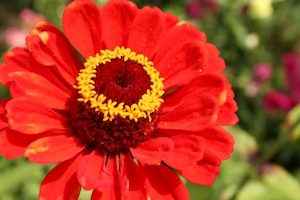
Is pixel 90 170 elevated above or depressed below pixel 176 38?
below

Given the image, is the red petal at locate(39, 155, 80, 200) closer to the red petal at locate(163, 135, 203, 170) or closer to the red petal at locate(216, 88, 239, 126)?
the red petal at locate(163, 135, 203, 170)

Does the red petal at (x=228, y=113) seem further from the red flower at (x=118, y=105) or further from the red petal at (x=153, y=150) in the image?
the red petal at (x=153, y=150)

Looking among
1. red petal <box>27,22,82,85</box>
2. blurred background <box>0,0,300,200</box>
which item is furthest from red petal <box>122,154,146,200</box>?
blurred background <box>0,0,300,200</box>

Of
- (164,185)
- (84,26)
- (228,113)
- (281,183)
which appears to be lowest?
(281,183)

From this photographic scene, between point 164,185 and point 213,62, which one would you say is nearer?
point 164,185

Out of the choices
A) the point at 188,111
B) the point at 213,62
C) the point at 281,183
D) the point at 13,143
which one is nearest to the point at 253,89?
the point at 281,183

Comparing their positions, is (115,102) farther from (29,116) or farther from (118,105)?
(29,116)
